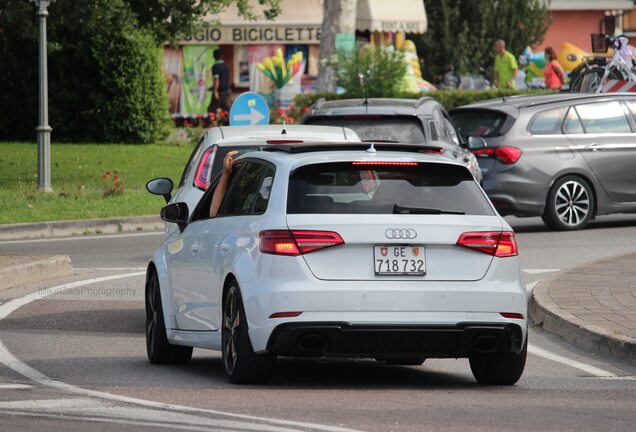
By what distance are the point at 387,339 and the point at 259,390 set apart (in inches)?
30.1

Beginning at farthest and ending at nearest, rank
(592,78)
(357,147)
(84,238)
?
(592,78) → (84,238) → (357,147)

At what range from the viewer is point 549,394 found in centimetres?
941

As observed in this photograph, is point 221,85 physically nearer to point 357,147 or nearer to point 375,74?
point 375,74

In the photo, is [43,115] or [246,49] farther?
[246,49]

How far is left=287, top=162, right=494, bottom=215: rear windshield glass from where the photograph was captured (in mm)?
9375

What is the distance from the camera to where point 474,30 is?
5878 centimetres

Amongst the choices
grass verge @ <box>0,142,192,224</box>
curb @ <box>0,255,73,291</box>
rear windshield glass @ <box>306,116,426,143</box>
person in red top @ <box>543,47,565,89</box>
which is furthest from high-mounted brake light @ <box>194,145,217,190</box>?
person in red top @ <box>543,47,565,89</box>

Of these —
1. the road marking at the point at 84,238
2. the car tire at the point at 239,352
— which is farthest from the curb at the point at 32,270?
the car tire at the point at 239,352

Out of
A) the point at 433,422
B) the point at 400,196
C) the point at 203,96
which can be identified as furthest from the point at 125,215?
the point at 203,96

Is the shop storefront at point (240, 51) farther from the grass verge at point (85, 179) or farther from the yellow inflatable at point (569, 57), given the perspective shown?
the yellow inflatable at point (569, 57)

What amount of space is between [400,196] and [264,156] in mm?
1056

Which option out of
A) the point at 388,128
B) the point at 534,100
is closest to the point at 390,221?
the point at 388,128

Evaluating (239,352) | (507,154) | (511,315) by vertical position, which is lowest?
(239,352)

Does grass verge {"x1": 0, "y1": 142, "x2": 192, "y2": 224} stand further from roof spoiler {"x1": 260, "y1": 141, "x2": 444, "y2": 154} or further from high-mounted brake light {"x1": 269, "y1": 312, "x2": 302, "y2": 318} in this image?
high-mounted brake light {"x1": 269, "y1": 312, "x2": 302, "y2": 318}
